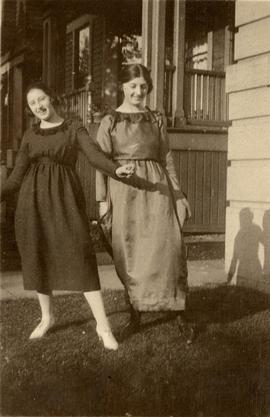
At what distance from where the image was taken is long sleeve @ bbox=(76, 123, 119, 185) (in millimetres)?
3520

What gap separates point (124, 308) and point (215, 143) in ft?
16.6

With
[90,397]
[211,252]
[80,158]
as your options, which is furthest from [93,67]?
[90,397]

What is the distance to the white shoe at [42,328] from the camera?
13.1 feet

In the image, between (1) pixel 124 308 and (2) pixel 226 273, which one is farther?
(2) pixel 226 273

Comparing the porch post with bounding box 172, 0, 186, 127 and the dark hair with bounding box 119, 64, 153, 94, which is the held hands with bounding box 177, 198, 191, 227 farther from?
the porch post with bounding box 172, 0, 186, 127

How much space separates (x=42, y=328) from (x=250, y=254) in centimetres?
237

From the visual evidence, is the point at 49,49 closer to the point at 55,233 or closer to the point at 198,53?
the point at 198,53

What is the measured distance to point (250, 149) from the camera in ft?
18.2

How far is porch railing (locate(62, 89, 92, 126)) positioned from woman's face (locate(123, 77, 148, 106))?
767 cm

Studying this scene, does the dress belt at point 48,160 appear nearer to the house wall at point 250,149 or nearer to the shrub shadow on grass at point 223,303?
the shrub shadow on grass at point 223,303

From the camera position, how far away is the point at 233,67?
5.73 m

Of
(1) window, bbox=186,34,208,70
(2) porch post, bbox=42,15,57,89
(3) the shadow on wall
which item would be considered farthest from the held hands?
(2) porch post, bbox=42,15,57,89

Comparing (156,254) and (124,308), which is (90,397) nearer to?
(156,254)

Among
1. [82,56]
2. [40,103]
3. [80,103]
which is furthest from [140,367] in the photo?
[82,56]
